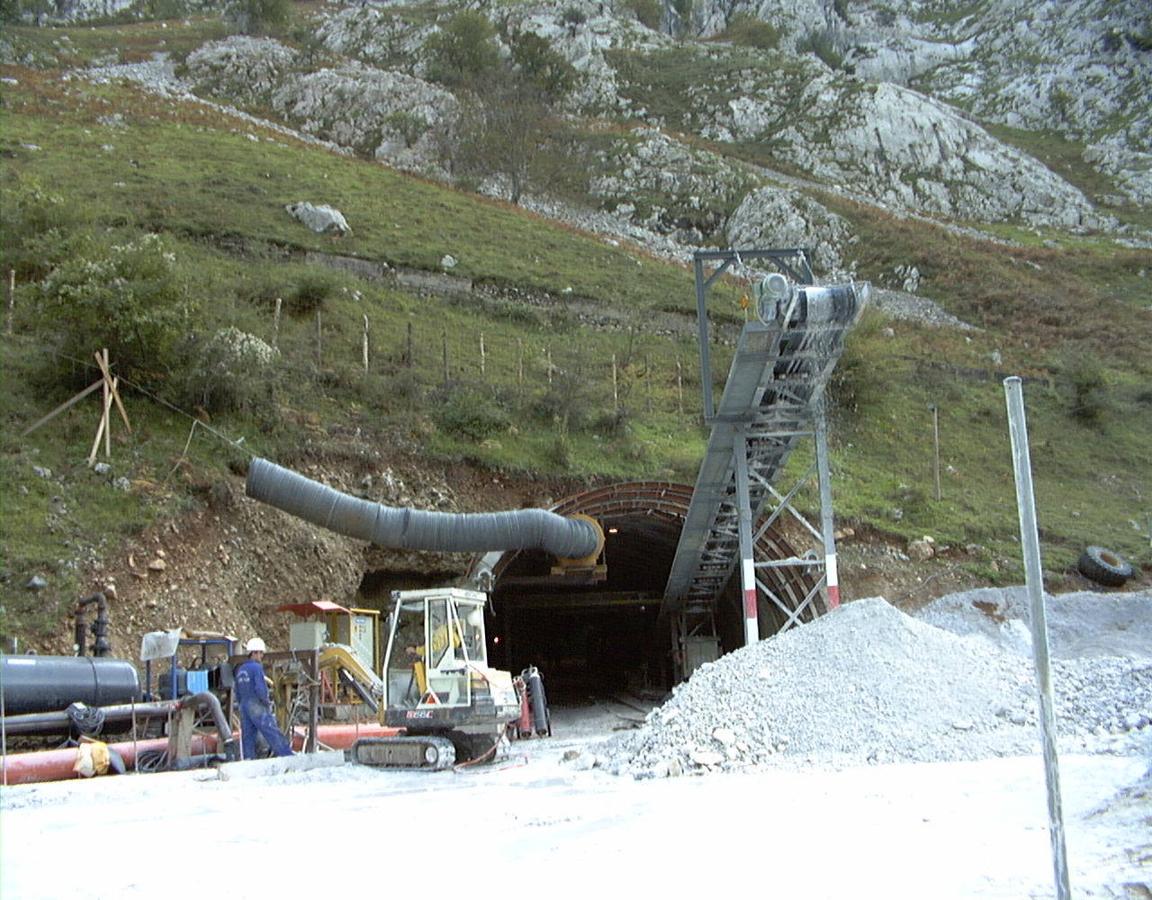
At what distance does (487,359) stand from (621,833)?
23.4m

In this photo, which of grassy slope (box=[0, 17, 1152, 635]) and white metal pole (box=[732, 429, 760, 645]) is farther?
grassy slope (box=[0, 17, 1152, 635])

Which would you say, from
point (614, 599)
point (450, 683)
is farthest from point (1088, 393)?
point (450, 683)

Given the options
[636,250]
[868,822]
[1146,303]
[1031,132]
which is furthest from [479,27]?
[868,822]

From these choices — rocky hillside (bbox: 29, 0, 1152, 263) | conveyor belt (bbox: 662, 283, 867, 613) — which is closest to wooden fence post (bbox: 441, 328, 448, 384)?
conveyor belt (bbox: 662, 283, 867, 613)

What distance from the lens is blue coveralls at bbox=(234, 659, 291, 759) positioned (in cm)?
1422

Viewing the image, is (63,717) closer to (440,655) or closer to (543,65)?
(440,655)

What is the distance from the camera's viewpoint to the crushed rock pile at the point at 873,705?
40.9 ft

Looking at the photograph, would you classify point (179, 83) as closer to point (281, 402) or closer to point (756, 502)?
point (281, 402)

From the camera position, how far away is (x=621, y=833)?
853 cm

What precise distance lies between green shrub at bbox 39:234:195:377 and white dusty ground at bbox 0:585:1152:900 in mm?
11461

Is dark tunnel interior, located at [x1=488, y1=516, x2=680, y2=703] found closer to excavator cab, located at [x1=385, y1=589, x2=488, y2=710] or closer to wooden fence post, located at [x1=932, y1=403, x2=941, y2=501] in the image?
wooden fence post, located at [x1=932, y1=403, x2=941, y2=501]

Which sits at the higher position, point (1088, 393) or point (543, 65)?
point (543, 65)

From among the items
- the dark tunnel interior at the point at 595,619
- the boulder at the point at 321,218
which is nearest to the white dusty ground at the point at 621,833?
the dark tunnel interior at the point at 595,619

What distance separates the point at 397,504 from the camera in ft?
76.7
